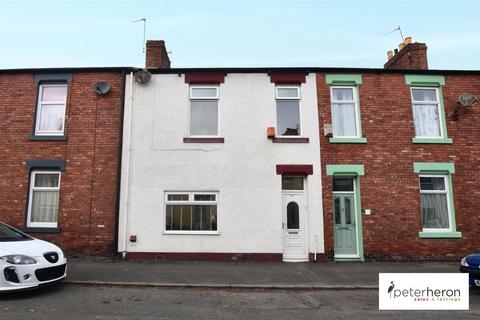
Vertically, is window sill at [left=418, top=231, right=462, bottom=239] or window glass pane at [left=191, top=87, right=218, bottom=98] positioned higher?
window glass pane at [left=191, top=87, right=218, bottom=98]

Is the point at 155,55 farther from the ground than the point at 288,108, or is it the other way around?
the point at 155,55

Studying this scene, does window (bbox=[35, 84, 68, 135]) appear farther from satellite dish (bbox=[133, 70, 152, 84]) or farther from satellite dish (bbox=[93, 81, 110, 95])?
satellite dish (bbox=[133, 70, 152, 84])

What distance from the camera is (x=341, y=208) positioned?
11.3 metres

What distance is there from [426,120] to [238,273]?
8.04 meters

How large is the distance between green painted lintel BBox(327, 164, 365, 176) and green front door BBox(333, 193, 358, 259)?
0.72 metres

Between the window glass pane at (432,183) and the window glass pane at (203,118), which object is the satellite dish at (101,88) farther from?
the window glass pane at (432,183)

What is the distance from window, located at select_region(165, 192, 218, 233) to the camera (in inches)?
436

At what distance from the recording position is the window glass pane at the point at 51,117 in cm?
1155

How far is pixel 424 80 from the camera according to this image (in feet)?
38.8

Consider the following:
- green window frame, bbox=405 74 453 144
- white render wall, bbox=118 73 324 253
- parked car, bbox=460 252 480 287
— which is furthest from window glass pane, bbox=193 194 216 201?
green window frame, bbox=405 74 453 144

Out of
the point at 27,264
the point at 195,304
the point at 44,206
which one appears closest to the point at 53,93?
the point at 44,206

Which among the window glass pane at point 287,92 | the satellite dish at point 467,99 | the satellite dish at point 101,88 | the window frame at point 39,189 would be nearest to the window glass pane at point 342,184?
the window glass pane at point 287,92

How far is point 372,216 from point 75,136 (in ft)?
Answer: 31.7

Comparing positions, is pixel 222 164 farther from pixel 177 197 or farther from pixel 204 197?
pixel 177 197
